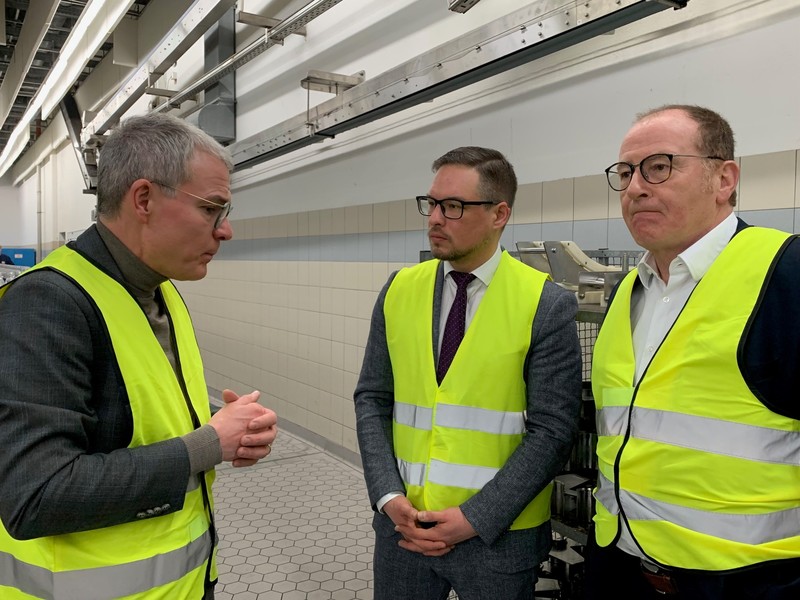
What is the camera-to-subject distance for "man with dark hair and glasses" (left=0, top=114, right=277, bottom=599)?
0.89 meters

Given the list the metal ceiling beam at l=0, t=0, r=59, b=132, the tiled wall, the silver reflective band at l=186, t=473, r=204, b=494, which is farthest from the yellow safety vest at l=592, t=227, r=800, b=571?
the metal ceiling beam at l=0, t=0, r=59, b=132

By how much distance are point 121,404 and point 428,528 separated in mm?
777

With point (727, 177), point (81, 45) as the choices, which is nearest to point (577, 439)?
point (727, 177)

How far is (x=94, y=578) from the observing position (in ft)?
3.25

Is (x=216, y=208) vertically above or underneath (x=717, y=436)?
above

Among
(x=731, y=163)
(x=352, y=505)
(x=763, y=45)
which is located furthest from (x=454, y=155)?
(x=352, y=505)

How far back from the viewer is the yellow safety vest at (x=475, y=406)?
1.42 meters

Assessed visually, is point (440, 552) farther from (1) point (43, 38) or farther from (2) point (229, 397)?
(1) point (43, 38)

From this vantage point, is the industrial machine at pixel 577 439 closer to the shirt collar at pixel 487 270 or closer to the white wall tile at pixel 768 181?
the shirt collar at pixel 487 270

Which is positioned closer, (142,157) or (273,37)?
(142,157)

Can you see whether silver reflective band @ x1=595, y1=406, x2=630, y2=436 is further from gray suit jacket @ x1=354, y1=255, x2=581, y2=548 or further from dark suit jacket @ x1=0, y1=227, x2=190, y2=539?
dark suit jacket @ x1=0, y1=227, x2=190, y2=539

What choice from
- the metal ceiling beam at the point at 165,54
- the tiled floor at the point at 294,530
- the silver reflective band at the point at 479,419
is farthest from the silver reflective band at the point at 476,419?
the metal ceiling beam at the point at 165,54

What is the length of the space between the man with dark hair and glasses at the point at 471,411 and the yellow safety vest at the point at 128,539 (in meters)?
0.54

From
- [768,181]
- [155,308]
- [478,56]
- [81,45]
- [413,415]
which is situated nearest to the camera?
[155,308]
